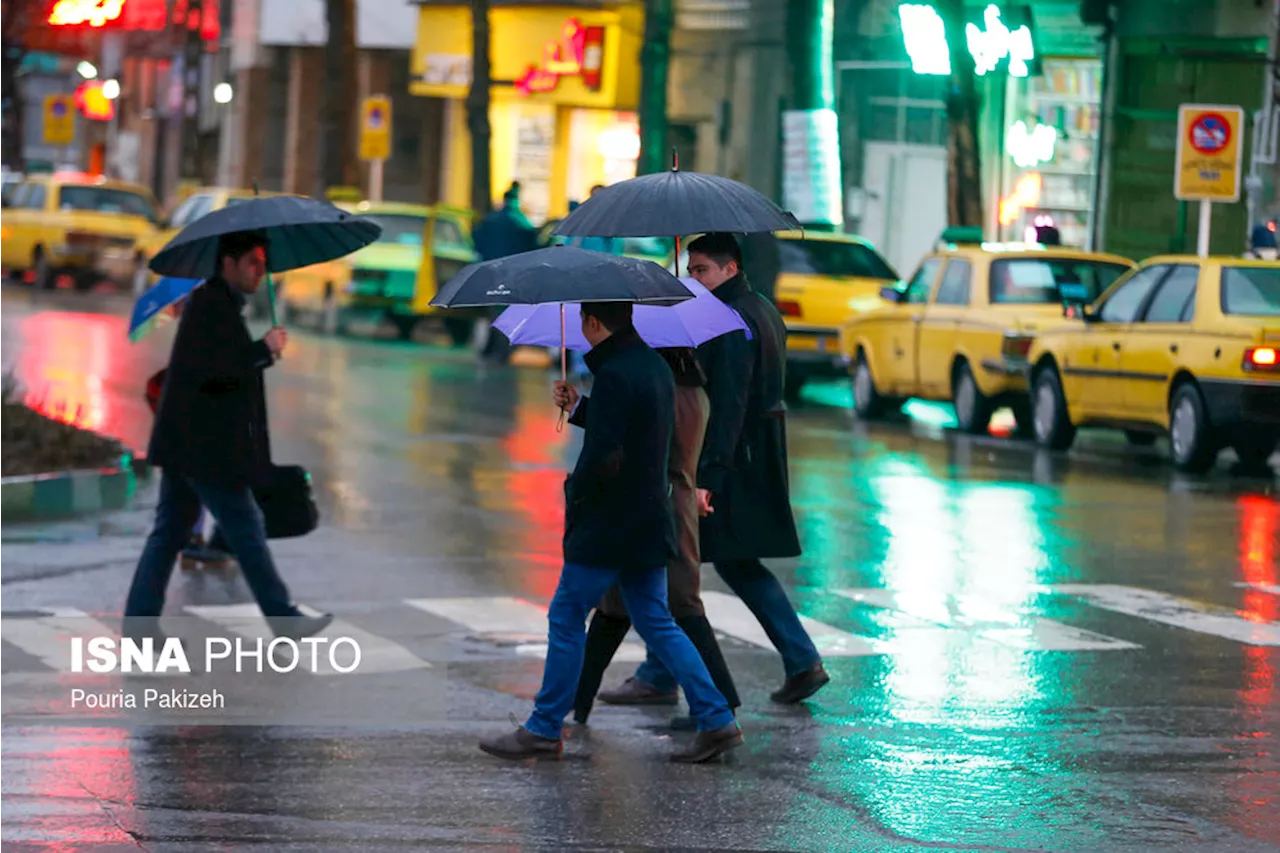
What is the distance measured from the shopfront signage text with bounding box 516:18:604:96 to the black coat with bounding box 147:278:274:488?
3839 cm

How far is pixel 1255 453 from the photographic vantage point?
19938mm

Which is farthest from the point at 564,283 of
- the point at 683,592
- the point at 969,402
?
the point at 969,402

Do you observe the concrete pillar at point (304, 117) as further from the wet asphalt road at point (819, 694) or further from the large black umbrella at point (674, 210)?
the large black umbrella at point (674, 210)

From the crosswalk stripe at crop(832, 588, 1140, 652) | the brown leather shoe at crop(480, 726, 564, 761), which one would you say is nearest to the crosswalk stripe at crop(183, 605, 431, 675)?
the brown leather shoe at crop(480, 726, 564, 761)

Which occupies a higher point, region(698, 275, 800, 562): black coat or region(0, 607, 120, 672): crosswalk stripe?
region(698, 275, 800, 562): black coat

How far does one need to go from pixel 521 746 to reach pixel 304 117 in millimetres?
53853

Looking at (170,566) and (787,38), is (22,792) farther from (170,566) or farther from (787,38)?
(787,38)

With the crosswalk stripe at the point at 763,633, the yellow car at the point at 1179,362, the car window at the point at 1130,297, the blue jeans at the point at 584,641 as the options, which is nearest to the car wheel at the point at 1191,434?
the yellow car at the point at 1179,362

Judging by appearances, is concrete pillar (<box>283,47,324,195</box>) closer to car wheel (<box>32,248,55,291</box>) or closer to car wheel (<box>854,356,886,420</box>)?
car wheel (<box>32,248,55,291</box>)

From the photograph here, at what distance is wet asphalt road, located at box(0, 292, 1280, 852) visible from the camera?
7.49 meters

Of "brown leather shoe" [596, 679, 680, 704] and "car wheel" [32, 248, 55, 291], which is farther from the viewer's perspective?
"car wheel" [32, 248, 55, 291]

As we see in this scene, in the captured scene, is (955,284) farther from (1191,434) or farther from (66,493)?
(66,493)

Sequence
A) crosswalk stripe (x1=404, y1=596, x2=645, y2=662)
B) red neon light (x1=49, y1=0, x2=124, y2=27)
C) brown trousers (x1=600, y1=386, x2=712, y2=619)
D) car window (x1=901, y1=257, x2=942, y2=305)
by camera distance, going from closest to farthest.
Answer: brown trousers (x1=600, y1=386, x2=712, y2=619), crosswalk stripe (x1=404, y1=596, x2=645, y2=662), red neon light (x1=49, y1=0, x2=124, y2=27), car window (x1=901, y1=257, x2=942, y2=305)

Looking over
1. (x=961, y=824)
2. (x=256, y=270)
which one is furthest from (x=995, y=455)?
(x=961, y=824)
